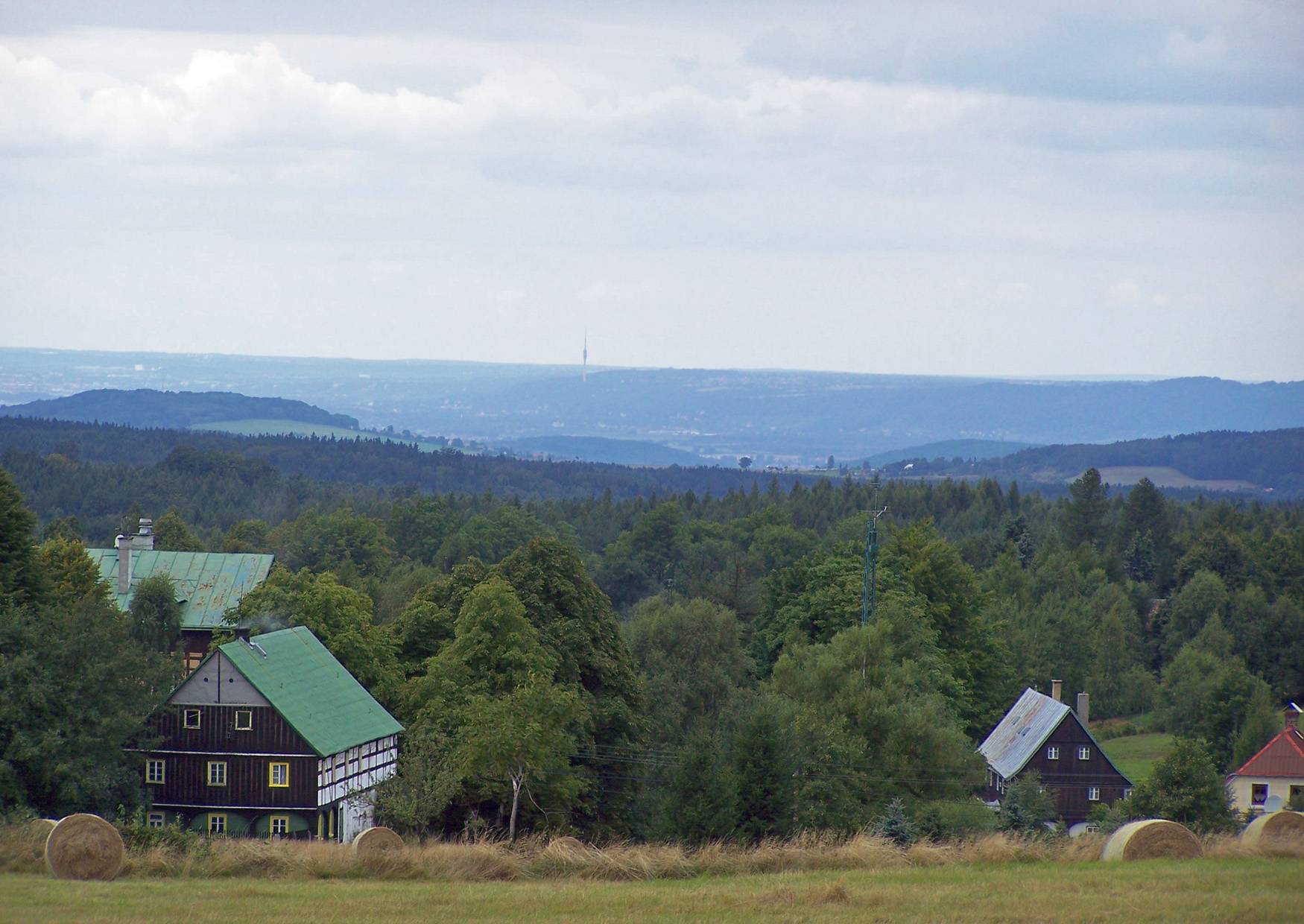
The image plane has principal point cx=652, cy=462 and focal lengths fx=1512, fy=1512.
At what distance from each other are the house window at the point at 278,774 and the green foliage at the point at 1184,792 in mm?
24564

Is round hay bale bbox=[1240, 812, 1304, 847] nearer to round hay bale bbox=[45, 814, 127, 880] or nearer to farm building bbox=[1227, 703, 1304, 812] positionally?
round hay bale bbox=[45, 814, 127, 880]

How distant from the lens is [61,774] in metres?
35.3

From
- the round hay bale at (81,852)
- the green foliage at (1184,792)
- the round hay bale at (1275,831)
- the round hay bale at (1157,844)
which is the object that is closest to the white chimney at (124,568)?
the round hay bale at (81,852)

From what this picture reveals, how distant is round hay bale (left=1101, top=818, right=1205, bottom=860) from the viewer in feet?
80.6

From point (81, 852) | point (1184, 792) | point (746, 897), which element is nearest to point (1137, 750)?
point (1184, 792)

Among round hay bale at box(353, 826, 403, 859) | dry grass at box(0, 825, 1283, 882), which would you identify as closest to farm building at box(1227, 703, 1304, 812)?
dry grass at box(0, 825, 1283, 882)

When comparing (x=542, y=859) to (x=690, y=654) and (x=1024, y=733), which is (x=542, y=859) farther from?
(x=1024, y=733)

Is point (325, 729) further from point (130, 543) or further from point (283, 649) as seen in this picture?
point (130, 543)

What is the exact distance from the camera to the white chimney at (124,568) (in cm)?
6075

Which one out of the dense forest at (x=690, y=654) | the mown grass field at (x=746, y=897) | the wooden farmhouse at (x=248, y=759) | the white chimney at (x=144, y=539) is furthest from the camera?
the white chimney at (x=144, y=539)

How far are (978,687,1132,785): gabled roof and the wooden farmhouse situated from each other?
28868 mm

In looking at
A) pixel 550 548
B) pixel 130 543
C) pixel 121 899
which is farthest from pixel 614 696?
pixel 121 899

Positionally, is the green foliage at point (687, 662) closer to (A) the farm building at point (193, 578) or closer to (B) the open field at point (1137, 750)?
(A) the farm building at point (193, 578)

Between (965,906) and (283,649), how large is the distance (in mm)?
28011
